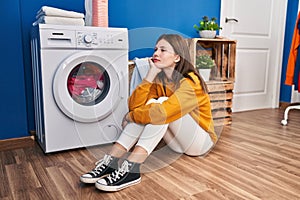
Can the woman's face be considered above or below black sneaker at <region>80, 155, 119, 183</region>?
above

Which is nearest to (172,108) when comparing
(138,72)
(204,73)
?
Result: (138,72)

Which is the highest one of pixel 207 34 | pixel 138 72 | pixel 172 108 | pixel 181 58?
pixel 207 34

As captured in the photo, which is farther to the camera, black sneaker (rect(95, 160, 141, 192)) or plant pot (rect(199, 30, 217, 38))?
plant pot (rect(199, 30, 217, 38))

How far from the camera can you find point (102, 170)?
50.5 inches

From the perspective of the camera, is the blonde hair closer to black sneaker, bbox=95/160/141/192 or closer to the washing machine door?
the washing machine door

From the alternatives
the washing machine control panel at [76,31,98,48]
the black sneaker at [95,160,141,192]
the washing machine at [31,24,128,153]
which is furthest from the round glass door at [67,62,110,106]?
the black sneaker at [95,160,141,192]

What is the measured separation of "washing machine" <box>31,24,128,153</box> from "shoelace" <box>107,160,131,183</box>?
1.71 ft

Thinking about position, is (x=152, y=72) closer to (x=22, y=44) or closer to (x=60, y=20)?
(x=60, y=20)

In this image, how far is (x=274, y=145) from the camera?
73.0 inches

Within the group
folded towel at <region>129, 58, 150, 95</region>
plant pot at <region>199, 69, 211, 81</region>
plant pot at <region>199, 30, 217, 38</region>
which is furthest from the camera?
plant pot at <region>199, 30, 217, 38</region>

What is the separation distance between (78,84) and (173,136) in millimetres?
672

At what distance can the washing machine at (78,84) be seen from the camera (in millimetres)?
1544

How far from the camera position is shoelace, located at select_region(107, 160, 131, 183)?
121cm

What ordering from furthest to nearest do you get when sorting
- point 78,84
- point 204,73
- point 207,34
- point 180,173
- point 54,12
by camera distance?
point 207,34 < point 204,73 < point 78,84 < point 54,12 < point 180,173
